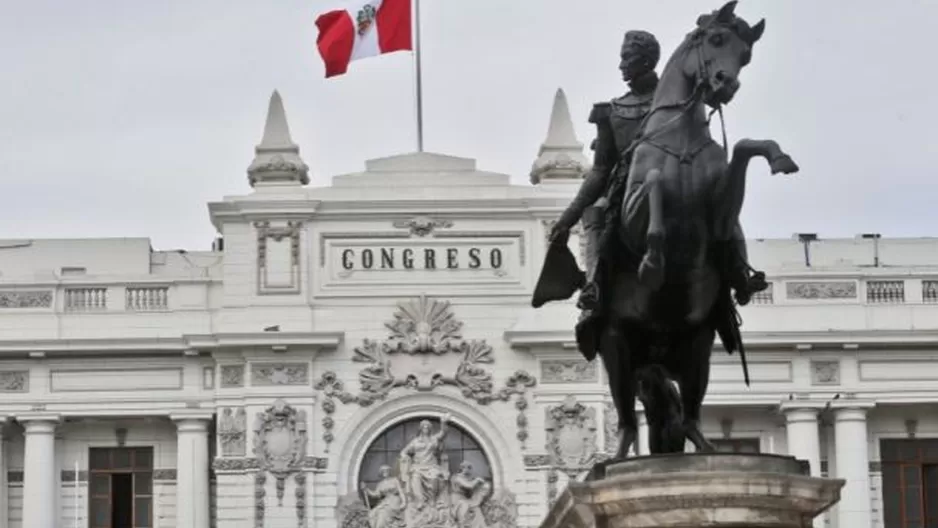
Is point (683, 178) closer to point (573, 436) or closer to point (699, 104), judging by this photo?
point (699, 104)

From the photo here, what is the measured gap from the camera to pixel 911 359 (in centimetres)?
4872

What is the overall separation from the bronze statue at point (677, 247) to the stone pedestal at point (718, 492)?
2.52 ft

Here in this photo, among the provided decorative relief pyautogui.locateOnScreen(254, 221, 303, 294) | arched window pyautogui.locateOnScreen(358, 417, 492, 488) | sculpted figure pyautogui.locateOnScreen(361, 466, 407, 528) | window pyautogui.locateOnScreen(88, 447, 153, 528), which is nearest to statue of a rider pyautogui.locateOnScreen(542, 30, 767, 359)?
sculpted figure pyautogui.locateOnScreen(361, 466, 407, 528)

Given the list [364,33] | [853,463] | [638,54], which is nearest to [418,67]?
[364,33]

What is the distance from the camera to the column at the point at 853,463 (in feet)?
158

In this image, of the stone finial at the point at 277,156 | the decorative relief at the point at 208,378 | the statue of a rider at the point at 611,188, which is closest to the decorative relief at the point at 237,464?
the decorative relief at the point at 208,378

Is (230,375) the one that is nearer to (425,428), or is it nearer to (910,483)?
(425,428)

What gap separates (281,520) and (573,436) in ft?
19.2

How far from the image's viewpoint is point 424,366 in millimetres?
47219

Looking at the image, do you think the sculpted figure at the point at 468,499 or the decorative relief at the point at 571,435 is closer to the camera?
the sculpted figure at the point at 468,499

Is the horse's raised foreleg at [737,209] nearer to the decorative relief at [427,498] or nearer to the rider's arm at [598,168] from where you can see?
the rider's arm at [598,168]

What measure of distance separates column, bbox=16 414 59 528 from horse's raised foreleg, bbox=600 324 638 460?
33.7m

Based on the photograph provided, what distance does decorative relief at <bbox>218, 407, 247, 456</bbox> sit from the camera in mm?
46875

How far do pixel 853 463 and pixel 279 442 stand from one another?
11.4 meters
